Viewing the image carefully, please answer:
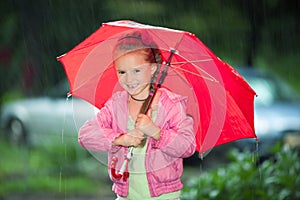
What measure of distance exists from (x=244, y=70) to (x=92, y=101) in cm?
676

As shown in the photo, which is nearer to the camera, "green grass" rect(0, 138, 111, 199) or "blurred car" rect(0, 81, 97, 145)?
"green grass" rect(0, 138, 111, 199)

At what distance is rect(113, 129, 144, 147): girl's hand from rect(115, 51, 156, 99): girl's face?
0.22 m

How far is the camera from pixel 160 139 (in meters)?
3.25

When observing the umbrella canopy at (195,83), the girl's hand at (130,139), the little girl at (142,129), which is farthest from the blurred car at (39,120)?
the girl's hand at (130,139)

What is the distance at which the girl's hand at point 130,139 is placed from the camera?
3.18 m

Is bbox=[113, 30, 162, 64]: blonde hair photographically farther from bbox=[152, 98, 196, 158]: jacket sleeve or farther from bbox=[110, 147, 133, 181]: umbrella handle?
bbox=[110, 147, 133, 181]: umbrella handle

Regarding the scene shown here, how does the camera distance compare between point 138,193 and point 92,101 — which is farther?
point 92,101

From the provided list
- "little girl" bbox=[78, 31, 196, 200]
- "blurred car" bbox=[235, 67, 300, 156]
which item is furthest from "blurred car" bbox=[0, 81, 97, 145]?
"little girl" bbox=[78, 31, 196, 200]

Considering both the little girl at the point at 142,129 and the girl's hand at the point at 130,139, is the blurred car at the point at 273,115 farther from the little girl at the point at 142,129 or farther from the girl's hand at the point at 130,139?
the girl's hand at the point at 130,139

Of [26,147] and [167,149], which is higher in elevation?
[167,149]

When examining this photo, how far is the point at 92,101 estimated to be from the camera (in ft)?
11.8

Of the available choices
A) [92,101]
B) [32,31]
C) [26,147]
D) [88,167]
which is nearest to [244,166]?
[92,101]

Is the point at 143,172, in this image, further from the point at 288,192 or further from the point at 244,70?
the point at 244,70

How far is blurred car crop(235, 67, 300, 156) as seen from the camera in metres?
8.69
